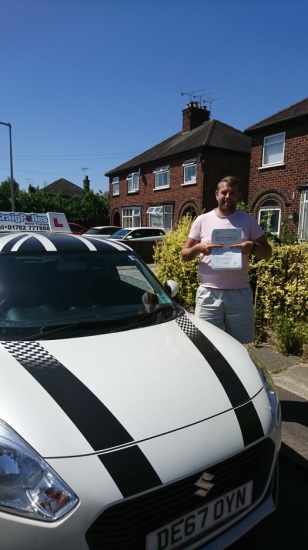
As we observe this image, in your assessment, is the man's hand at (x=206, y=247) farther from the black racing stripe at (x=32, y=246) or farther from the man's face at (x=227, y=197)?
the black racing stripe at (x=32, y=246)

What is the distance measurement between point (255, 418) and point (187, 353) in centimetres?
51

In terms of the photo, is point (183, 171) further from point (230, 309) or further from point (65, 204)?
point (230, 309)

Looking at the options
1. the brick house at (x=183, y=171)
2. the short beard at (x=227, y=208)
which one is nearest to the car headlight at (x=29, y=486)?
the short beard at (x=227, y=208)

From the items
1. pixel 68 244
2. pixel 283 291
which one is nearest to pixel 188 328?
pixel 68 244

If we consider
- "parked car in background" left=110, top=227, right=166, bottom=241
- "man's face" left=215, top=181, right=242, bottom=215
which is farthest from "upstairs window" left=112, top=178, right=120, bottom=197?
"man's face" left=215, top=181, right=242, bottom=215

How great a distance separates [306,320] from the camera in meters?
4.60

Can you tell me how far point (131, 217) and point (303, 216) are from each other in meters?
15.3

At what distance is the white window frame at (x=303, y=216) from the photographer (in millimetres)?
14453

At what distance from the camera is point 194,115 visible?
79.4 feet

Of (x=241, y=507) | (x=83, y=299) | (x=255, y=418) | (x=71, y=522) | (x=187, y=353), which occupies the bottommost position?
(x=241, y=507)

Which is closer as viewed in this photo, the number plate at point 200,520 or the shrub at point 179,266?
the number plate at point 200,520

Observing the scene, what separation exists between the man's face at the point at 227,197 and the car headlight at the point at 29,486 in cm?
231

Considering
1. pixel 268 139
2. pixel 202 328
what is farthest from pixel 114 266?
pixel 268 139

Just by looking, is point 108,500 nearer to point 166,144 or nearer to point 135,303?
point 135,303
